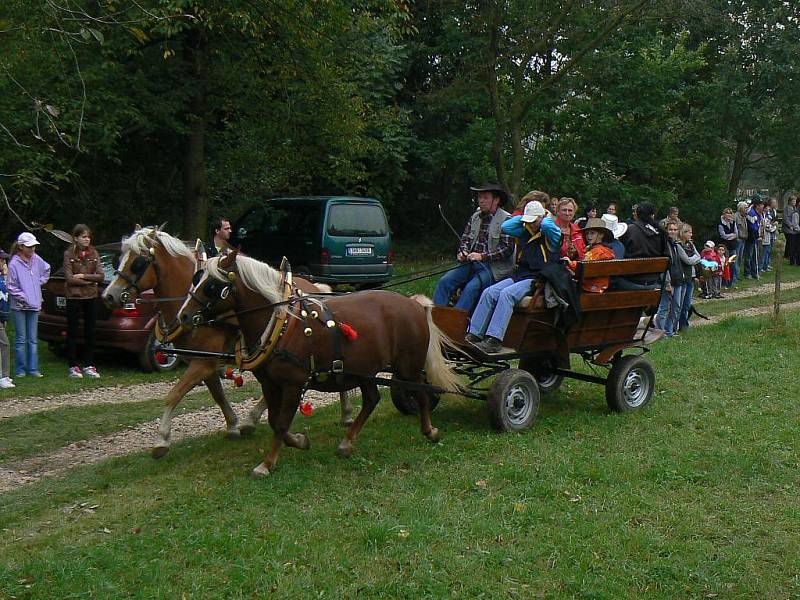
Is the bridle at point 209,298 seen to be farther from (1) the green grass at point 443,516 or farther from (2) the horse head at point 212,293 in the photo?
(1) the green grass at point 443,516

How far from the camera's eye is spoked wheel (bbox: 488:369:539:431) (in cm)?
811

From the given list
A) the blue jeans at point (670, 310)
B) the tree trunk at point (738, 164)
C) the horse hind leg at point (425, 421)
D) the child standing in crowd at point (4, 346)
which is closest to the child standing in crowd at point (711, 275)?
the blue jeans at point (670, 310)

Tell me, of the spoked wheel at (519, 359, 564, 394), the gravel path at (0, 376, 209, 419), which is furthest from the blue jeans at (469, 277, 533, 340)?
the gravel path at (0, 376, 209, 419)

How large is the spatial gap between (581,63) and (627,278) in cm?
1341

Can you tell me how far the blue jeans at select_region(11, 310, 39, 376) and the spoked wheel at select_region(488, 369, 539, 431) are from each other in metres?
6.44

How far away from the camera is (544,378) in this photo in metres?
10.1

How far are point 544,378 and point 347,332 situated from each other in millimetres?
3500

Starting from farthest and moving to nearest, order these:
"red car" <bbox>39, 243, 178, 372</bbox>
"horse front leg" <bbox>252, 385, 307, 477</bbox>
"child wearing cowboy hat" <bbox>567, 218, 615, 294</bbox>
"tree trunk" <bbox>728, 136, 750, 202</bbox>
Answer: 1. "tree trunk" <bbox>728, 136, 750, 202</bbox>
2. "red car" <bbox>39, 243, 178, 372</bbox>
3. "child wearing cowboy hat" <bbox>567, 218, 615, 294</bbox>
4. "horse front leg" <bbox>252, 385, 307, 477</bbox>

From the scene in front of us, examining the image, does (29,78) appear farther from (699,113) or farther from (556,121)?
(699,113)

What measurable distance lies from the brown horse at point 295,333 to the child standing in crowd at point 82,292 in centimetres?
504

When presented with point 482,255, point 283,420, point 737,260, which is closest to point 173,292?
point 283,420

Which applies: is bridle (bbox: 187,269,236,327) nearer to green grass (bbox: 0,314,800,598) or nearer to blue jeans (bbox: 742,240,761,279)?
green grass (bbox: 0,314,800,598)

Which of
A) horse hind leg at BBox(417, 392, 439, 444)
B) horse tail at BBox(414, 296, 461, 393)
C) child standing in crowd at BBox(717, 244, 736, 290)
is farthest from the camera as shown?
child standing in crowd at BBox(717, 244, 736, 290)

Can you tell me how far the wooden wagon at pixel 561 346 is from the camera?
827 cm
